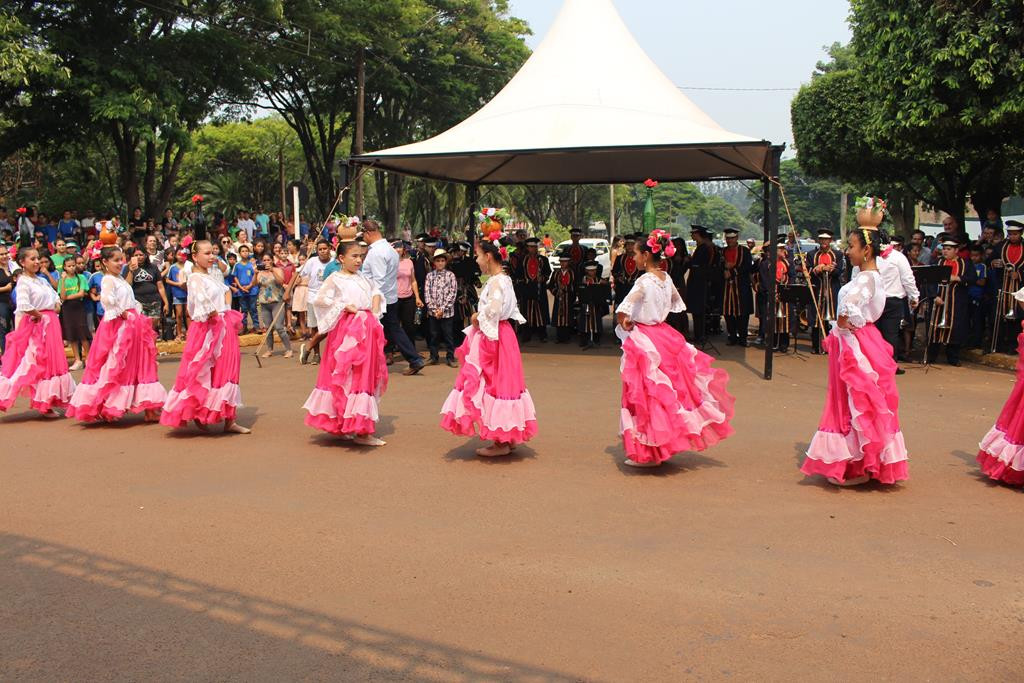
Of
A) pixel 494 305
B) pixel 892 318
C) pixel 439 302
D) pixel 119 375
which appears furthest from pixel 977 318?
pixel 119 375

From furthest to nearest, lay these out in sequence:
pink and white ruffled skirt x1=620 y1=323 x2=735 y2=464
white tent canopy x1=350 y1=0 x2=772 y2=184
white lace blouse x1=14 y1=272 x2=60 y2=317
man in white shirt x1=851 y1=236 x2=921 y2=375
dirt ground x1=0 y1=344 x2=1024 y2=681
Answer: white tent canopy x1=350 y1=0 x2=772 y2=184
man in white shirt x1=851 y1=236 x2=921 y2=375
white lace blouse x1=14 y1=272 x2=60 y2=317
pink and white ruffled skirt x1=620 y1=323 x2=735 y2=464
dirt ground x1=0 y1=344 x2=1024 y2=681

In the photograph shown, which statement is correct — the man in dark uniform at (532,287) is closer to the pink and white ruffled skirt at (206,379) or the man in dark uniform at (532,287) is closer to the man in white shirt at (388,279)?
the man in white shirt at (388,279)

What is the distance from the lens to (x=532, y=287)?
15477mm

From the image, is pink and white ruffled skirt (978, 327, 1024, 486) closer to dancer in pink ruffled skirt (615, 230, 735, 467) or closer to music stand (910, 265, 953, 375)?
dancer in pink ruffled skirt (615, 230, 735, 467)

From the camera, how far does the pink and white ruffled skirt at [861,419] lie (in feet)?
20.5

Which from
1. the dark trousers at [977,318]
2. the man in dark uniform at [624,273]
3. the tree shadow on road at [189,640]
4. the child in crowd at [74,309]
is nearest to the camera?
the tree shadow on road at [189,640]

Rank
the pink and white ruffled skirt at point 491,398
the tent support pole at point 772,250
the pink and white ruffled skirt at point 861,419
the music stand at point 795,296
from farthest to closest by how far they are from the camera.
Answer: the music stand at point 795,296 → the tent support pole at point 772,250 → the pink and white ruffled skirt at point 491,398 → the pink and white ruffled skirt at point 861,419

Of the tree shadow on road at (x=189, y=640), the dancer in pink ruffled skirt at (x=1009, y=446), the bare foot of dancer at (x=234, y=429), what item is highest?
the dancer in pink ruffled skirt at (x=1009, y=446)

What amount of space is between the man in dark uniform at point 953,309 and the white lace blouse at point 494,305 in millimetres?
7657

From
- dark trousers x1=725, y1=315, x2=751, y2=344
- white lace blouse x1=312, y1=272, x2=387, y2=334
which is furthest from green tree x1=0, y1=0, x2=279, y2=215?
dark trousers x1=725, y1=315, x2=751, y2=344

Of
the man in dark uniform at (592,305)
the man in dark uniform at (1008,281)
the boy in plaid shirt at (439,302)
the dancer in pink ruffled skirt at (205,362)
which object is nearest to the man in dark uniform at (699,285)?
the man in dark uniform at (592,305)

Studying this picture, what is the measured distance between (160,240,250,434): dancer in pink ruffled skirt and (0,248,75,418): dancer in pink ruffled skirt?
1675mm

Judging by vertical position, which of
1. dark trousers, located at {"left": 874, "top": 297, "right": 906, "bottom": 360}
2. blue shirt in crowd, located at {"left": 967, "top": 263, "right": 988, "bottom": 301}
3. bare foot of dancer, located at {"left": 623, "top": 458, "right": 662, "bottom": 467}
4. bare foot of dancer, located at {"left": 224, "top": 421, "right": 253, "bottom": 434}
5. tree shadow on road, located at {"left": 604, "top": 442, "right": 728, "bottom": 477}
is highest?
blue shirt in crowd, located at {"left": 967, "top": 263, "right": 988, "bottom": 301}

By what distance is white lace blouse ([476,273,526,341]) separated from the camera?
23.7 ft
